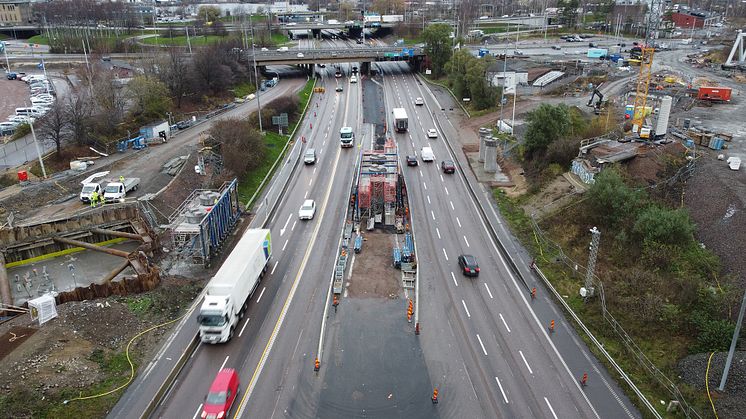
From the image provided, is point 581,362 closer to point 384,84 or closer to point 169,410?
point 169,410

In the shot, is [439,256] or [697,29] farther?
[697,29]

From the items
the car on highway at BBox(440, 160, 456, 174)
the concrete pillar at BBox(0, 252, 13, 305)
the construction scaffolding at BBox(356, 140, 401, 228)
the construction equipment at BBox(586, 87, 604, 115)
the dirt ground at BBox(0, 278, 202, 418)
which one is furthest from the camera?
the construction equipment at BBox(586, 87, 604, 115)

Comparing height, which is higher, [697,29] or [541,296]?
[697,29]

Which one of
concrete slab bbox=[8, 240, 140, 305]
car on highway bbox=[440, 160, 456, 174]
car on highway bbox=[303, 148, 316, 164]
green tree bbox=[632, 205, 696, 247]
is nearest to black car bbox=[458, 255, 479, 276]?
green tree bbox=[632, 205, 696, 247]

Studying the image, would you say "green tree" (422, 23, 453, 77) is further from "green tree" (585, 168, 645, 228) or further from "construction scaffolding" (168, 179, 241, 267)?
"construction scaffolding" (168, 179, 241, 267)

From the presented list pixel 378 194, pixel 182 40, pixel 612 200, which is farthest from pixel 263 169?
pixel 182 40

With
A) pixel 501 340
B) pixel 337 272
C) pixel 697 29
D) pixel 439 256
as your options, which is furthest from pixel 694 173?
pixel 697 29
